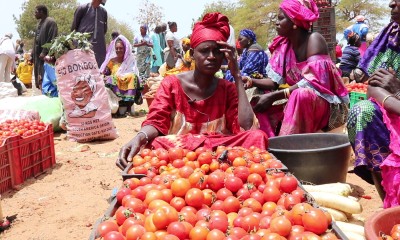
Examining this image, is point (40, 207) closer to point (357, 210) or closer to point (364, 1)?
point (357, 210)

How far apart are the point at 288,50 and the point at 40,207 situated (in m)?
2.88

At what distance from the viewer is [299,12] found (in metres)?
4.03

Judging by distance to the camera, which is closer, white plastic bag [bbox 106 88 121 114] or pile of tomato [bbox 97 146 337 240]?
pile of tomato [bbox 97 146 337 240]

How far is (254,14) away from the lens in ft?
118

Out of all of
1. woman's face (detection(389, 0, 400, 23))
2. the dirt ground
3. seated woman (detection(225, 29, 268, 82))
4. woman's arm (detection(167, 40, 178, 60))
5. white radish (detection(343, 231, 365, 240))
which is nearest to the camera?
white radish (detection(343, 231, 365, 240))

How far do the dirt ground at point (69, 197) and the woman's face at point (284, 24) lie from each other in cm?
167

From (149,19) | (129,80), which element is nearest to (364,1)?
(149,19)

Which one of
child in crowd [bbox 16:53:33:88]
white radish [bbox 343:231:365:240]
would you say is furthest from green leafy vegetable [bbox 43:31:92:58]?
child in crowd [bbox 16:53:33:88]

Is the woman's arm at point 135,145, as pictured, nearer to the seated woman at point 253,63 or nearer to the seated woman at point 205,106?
the seated woman at point 205,106

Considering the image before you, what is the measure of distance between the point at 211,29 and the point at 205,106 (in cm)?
63

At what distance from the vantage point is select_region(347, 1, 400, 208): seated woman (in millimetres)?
2682

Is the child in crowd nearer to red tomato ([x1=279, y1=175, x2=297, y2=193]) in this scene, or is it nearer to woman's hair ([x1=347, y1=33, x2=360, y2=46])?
woman's hair ([x1=347, y1=33, x2=360, y2=46])

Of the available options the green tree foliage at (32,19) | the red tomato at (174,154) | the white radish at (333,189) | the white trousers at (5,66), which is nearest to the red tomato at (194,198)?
the red tomato at (174,154)

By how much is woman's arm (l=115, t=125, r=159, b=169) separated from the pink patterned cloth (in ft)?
5.41
